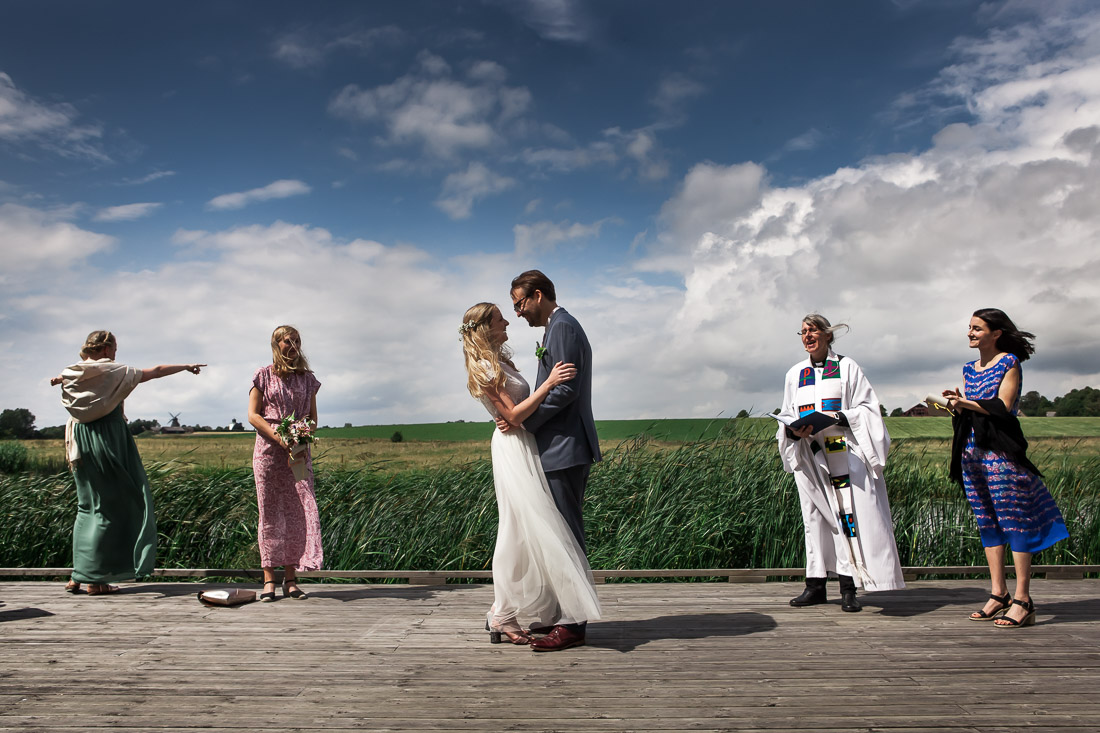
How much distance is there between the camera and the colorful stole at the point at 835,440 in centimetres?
465

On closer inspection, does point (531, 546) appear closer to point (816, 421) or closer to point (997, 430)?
point (816, 421)

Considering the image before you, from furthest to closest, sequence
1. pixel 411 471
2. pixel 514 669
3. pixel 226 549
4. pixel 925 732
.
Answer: pixel 411 471 → pixel 226 549 → pixel 514 669 → pixel 925 732

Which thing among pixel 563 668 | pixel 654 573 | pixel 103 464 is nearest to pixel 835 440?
pixel 654 573

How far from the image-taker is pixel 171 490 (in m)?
7.95

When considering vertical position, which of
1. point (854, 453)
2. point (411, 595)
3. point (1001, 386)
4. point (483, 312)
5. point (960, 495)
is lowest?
point (411, 595)

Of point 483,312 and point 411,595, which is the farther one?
point 411,595

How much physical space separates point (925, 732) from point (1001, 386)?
7.80ft

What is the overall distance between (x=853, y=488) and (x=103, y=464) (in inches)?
207

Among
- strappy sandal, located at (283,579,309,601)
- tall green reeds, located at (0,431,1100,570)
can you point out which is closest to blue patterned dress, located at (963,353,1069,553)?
tall green reeds, located at (0,431,1100,570)

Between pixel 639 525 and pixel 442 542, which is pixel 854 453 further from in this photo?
pixel 442 542

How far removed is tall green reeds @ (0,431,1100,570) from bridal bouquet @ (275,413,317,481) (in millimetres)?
1549

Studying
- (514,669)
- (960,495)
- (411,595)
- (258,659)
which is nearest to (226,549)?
(411,595)

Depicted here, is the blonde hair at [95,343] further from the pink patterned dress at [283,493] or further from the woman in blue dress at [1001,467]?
the woman in blue dress at [1001,467]

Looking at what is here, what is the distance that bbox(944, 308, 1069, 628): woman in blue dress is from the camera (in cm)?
435
